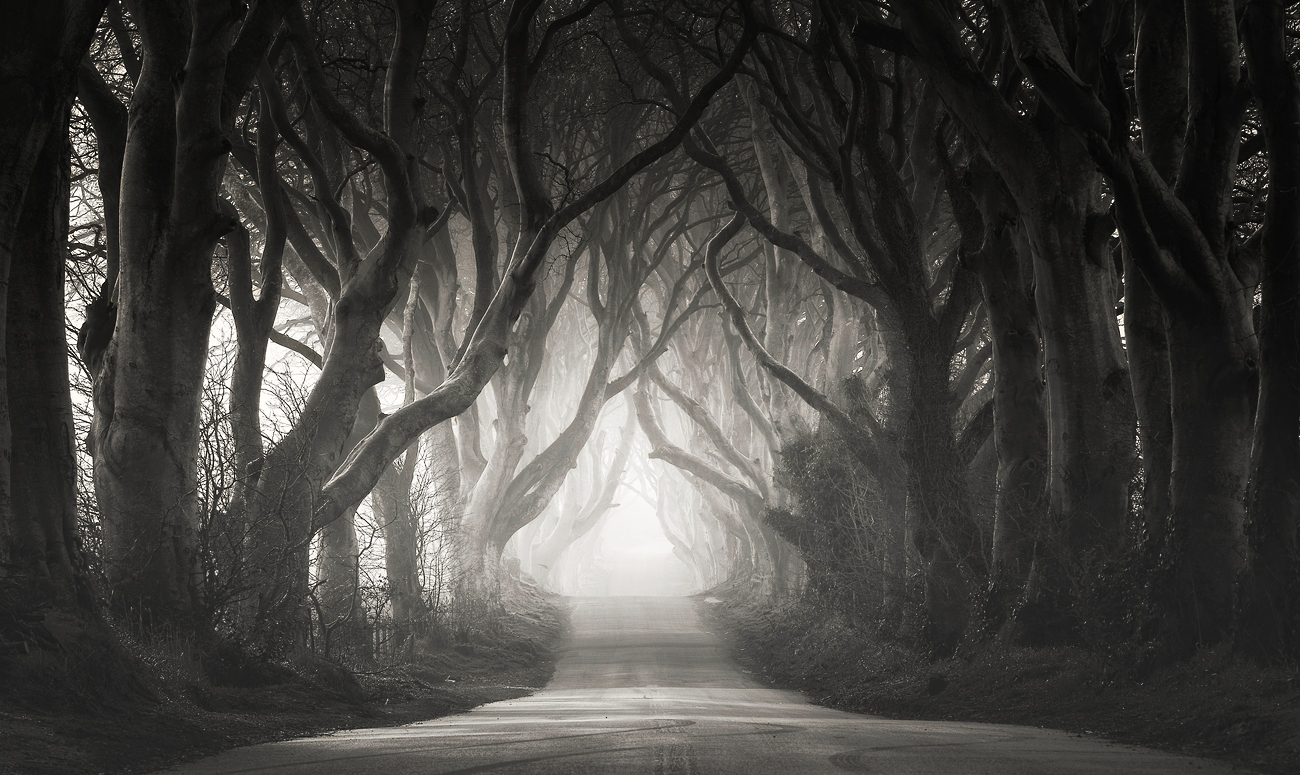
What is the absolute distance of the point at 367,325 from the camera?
11.0 meters

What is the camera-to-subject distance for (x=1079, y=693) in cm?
863

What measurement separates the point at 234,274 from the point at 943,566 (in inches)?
310

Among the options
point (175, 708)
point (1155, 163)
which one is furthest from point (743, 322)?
point (175, 708)

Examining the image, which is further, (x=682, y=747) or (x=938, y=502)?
(x=938, y=502)

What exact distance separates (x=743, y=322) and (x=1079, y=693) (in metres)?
8.57

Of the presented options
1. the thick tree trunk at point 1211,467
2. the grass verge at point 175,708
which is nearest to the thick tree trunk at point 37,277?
the grass verge at point 175,708

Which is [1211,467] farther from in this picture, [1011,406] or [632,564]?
[632,564]

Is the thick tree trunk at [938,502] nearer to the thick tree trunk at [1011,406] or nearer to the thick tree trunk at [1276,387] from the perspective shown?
the thick tree trunk at [1011,406]

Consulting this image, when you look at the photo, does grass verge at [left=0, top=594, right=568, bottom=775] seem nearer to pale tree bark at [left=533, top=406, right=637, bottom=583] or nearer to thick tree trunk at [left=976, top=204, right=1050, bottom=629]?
thick tree trunk at [left=976, top=204, right=1050, bottom=629]

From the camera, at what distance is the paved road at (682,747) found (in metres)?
5.68

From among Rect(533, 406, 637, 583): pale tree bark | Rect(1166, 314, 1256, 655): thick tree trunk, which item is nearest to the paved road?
Rect(1166, 314, 1256, 655): thick tree trunk

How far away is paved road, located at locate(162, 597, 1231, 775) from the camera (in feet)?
18.6

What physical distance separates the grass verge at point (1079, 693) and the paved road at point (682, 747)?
464 mm

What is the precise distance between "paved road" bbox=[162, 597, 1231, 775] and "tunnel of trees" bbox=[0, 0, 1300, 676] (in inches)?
67.7
